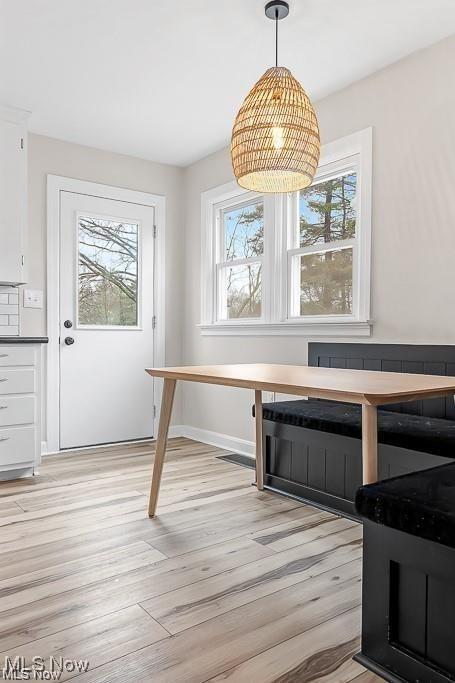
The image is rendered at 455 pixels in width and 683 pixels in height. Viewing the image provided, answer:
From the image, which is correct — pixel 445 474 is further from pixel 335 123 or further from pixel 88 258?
pixel 88 258

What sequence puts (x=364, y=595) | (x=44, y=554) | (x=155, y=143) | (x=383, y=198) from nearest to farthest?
(x=364, y=595) < (x=44, y=554) < (x=383, y=198) < (x=155, y=143)

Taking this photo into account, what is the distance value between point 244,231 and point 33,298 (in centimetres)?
168

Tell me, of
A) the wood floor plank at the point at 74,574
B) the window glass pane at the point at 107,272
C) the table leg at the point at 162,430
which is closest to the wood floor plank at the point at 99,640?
the wood floor plank at the point at 74,574

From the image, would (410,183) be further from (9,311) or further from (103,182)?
(9,311)

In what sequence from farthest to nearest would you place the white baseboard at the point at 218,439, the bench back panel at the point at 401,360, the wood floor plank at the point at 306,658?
1. the white baseboard at the point at 218,439
2. the bench back panel at the point at 401,360
3. the wood floor plank at the point at 306,658

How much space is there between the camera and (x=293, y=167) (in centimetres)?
199

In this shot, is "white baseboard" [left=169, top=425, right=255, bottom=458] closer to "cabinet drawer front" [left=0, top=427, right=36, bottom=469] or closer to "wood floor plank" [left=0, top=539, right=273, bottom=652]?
"cabinet drawer front" [left=0, top=427, right=36, bottom=469]

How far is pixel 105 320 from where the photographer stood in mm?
4020

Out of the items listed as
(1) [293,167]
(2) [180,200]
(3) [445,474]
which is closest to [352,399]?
(3) [445,474]

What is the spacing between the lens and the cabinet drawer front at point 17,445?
2.97 metres

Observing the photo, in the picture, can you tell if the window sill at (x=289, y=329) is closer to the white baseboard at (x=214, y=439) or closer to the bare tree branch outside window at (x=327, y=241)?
the bare tree branch outside window at (x=327, y=241)

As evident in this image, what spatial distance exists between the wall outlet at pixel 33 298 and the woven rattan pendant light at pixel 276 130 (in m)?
2.19

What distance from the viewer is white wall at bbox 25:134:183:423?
3.67m

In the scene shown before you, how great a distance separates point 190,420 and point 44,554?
247 cm
